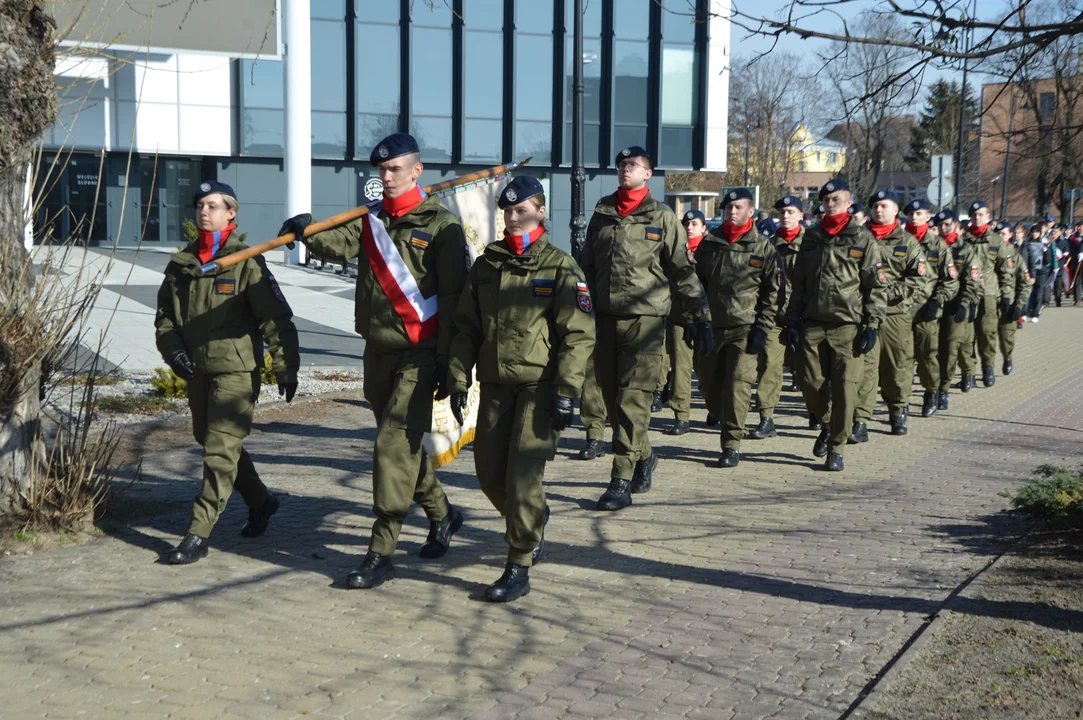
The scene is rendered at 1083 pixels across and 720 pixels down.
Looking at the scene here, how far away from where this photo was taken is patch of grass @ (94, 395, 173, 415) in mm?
10993

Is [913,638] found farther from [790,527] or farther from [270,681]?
[270,681]

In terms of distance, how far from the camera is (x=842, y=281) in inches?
368

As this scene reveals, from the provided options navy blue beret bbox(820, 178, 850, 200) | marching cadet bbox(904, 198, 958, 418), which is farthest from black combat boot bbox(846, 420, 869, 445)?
navy blue beret bbox(820, 178, 850, 200)

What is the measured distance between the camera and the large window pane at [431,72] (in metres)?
36.8

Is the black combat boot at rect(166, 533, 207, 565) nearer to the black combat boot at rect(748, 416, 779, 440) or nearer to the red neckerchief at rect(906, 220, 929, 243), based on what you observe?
the black combat boot at rect(748, 416, 779, 440)

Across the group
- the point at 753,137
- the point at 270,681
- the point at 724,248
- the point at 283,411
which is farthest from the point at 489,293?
the point at 753,137

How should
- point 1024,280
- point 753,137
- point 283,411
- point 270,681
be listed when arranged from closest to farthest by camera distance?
point 270,681 < point 283,411 < point 1024,280 < point 753,137

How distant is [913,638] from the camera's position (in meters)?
5.18

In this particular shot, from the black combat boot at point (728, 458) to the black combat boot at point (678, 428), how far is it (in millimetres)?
1482

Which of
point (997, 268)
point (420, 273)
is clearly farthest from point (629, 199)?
point (997, 268)

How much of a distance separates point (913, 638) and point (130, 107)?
107ft

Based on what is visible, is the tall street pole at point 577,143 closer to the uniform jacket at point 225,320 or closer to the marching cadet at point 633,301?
the marching cadet at point 633,301

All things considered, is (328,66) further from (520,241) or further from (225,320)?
(520,241)

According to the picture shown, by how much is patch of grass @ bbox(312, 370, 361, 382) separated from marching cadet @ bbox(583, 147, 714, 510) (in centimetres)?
602
